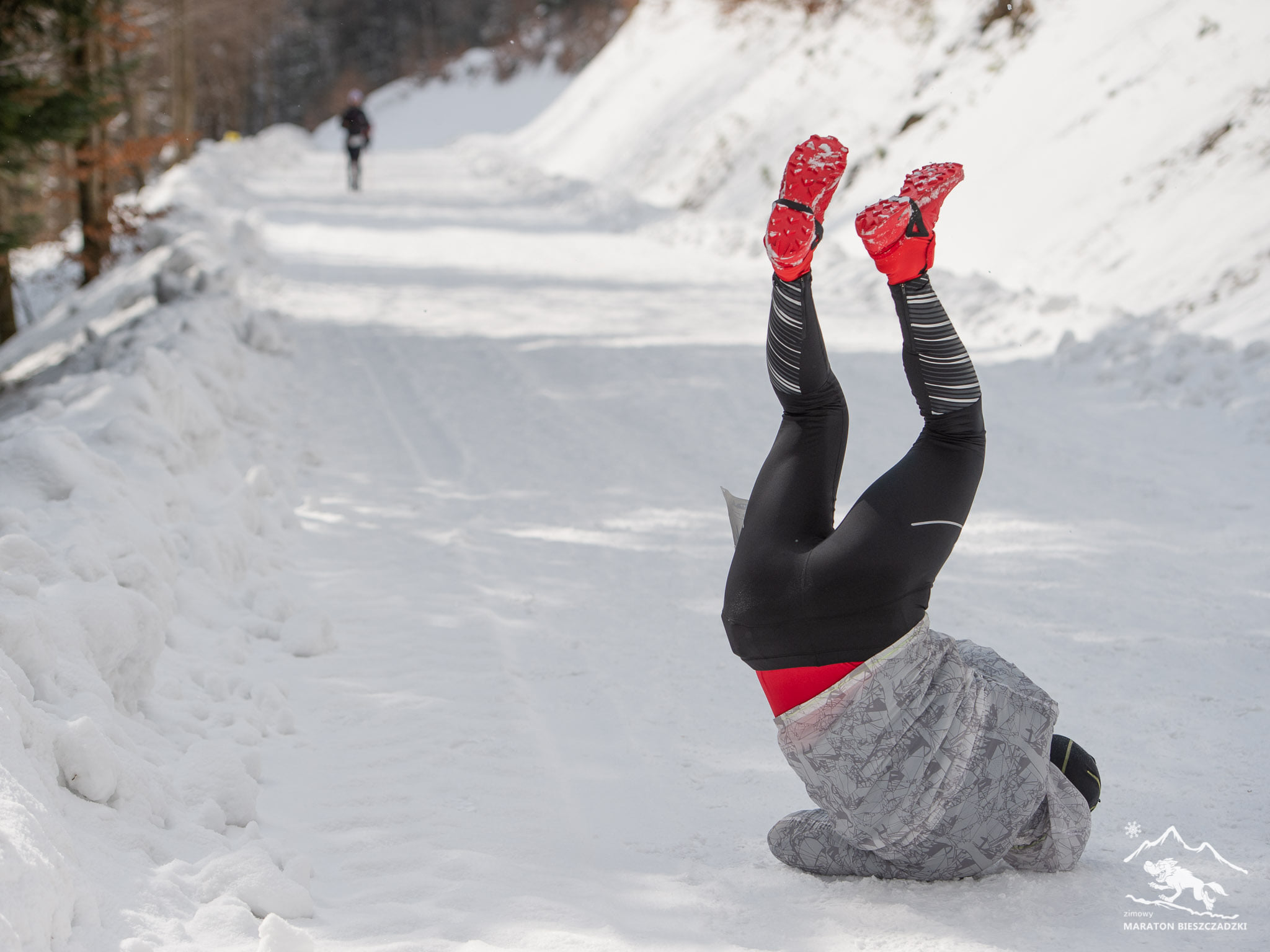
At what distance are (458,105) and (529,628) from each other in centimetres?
5044

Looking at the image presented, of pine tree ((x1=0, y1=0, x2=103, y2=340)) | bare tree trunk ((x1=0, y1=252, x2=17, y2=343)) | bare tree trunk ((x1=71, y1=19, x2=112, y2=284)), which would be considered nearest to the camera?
pine tree ((x1=0, y1=0, x2=103, y2=340))

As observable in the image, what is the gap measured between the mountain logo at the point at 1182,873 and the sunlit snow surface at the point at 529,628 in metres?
0.03

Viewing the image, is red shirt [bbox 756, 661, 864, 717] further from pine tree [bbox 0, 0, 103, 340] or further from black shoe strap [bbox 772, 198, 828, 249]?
pine tree [bbox 0, 0, 103, 340]

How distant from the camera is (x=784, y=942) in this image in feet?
8.30

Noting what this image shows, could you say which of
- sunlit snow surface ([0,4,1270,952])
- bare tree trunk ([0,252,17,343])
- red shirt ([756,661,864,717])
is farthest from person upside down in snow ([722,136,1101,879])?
bare tree trunk ([0,252,17,343])

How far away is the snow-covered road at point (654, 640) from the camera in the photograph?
8.87 ft

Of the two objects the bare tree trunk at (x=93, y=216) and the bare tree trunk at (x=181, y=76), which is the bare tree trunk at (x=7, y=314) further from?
the bare tree trunk at (x=181, y=76)

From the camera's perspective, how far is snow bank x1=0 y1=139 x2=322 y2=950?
243cm

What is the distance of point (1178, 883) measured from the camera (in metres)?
2.67

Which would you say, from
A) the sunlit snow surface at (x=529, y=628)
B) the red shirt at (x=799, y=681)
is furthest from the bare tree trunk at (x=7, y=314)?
the red shirt at (x=799, y=681)

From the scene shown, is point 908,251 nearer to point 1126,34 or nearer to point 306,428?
point 306,428

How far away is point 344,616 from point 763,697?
1731mm

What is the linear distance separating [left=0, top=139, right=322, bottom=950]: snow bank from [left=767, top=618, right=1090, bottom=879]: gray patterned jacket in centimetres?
124

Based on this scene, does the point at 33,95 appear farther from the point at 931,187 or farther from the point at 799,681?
the point at 799,681
